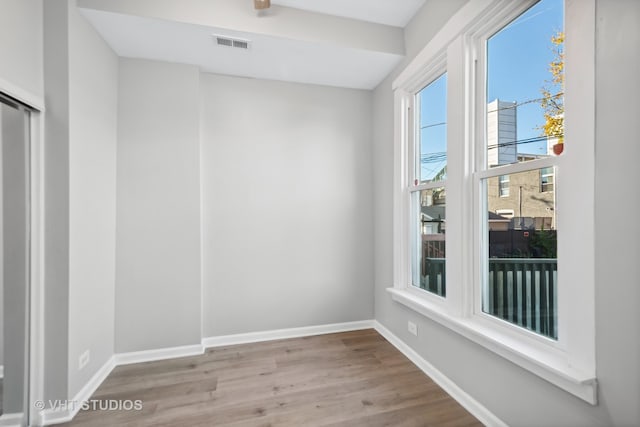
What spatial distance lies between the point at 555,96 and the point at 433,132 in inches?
40.3

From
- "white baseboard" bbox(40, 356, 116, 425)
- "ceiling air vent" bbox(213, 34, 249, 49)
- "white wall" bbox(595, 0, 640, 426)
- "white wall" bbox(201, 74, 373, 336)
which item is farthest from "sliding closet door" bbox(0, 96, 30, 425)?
"white wall" bbox(595, 0, 640, 426)

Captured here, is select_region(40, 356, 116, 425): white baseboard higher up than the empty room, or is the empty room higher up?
the empty room

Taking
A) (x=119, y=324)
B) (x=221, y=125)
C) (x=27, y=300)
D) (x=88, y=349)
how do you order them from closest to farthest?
1. (x=27, y=300)
2. (x=88, y=349)
3. (x=119, y=324)
4. (x=221, y=125)

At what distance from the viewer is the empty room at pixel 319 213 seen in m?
1.24

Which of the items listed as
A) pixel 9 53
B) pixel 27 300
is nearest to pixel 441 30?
pixel 9 53

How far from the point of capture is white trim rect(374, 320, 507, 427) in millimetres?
1676

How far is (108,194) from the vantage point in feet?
7.65

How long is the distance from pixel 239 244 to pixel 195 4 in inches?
80.5

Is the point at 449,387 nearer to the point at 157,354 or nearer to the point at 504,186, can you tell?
the point at 504,186

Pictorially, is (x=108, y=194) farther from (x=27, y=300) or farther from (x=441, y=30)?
(x=441, y=30)

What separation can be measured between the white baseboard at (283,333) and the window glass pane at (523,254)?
5.31 feet

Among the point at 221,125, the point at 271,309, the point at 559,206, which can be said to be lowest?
the point at 271,309

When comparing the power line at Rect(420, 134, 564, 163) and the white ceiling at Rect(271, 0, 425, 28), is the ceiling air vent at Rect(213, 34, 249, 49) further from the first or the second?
the power line at Rect(420, 134, 564, 163)

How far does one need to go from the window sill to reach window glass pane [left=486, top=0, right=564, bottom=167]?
1.02 meters
